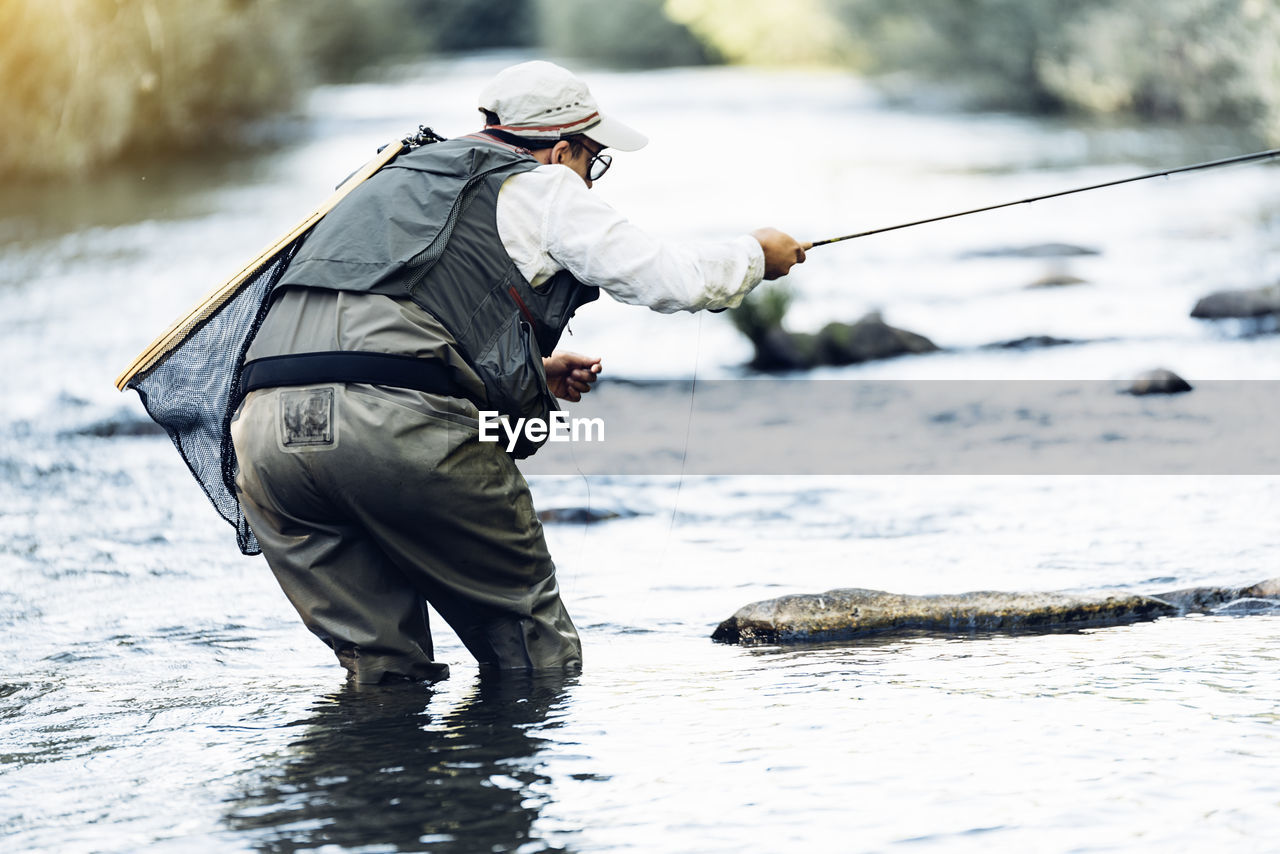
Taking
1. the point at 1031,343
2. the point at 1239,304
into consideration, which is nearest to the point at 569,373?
the point at 1031,343

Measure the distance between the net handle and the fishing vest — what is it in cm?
13

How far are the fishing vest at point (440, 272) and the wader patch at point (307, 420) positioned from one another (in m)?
0.04

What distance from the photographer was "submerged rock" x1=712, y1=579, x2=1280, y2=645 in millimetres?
4848

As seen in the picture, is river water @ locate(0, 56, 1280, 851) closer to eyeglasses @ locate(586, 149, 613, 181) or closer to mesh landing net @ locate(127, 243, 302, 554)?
mesh landing net @ locate(127, 243, 302, 554)

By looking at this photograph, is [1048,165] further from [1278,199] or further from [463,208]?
[463,208]

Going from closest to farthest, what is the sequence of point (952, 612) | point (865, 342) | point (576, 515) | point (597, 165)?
point (597, 165) → point (952, 612) → point (576, 515) → point (865, 342)

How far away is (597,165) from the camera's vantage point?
4.36 m

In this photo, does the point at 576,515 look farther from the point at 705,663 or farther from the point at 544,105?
the point at 544,105

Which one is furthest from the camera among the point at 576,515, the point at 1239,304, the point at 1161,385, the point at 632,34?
the point at 632,34

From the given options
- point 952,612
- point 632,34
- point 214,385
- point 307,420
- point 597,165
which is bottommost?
point 952,612

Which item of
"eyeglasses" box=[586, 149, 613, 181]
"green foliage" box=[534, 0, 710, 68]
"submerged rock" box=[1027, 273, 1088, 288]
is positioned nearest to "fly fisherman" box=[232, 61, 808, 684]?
"eyeglasses" box=[586, 149, 613, 181]

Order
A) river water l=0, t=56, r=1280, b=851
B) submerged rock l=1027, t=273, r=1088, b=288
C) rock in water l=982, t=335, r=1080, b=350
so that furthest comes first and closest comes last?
1. submerged rock l=1027, t=273, r=1088, b=288
2. rock in water l=982, t=335, r=1080, b=350
3. river water l=0, t=56, r=1280, b=851

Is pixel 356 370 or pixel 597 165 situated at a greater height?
pixel 597 165

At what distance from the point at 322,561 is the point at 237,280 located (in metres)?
0.73
